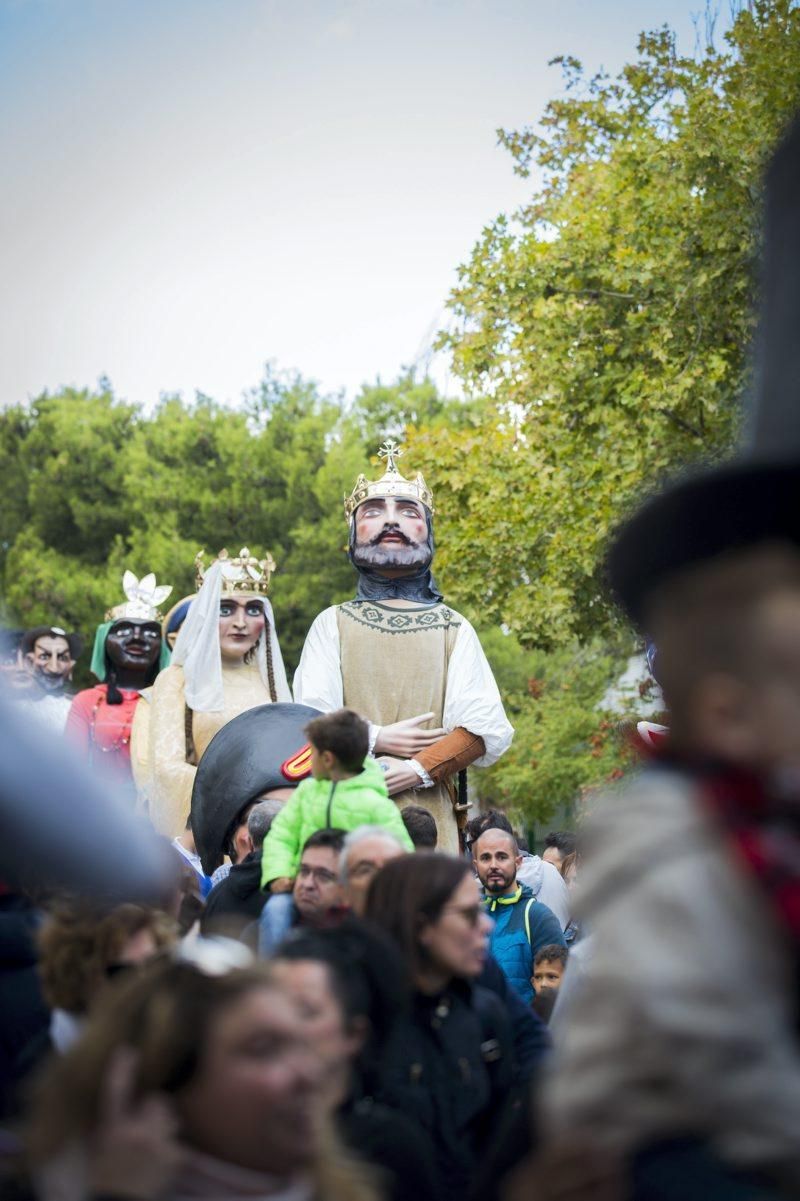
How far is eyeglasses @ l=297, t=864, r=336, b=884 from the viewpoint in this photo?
15.8 ft

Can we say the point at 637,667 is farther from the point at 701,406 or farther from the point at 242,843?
the point at 242,843

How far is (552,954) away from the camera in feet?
24.0

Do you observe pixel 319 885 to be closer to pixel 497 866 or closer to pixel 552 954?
pixel 552 954

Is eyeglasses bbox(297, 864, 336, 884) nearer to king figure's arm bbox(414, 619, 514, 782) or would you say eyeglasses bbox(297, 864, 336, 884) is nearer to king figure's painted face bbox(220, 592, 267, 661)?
king figure's arm bbox(414, 619, 514, 782)

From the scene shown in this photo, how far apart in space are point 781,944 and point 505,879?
595 cm

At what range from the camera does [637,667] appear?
28719 millimetres

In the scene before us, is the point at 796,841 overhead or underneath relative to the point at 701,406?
underneath

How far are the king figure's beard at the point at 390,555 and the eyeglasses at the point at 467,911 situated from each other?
167 inches

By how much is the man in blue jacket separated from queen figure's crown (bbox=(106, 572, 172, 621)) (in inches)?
136

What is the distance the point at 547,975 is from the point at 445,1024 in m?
3.57

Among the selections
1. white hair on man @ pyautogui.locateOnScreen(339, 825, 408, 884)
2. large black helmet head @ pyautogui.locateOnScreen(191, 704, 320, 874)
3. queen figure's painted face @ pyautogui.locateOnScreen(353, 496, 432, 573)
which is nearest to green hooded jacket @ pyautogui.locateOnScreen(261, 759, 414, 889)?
white hair on man @ pyautogui.locateOnScreen(339, 825, 408, 884)

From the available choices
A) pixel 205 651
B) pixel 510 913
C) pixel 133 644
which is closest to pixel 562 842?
pixel 133 644

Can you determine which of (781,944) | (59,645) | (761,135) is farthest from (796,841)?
(761,135)

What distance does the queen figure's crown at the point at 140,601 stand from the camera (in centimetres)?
1078
